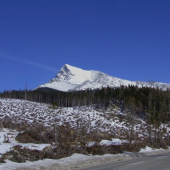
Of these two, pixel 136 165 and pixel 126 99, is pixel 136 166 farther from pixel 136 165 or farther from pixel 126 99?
pixel 126 99

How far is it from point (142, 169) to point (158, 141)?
689 inches

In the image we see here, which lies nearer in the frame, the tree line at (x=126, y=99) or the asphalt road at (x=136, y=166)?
the asphalt road at (x=136, y=166)

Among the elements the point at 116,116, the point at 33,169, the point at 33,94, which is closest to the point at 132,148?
the point at 33,169

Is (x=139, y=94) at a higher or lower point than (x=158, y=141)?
higher

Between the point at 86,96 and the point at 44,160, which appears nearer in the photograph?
the point at 44,160

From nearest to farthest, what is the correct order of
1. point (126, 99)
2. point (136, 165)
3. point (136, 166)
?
1. point (136, 166)
2. point (136, 165)
3. point (126, 99)

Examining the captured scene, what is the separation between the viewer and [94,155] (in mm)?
15445

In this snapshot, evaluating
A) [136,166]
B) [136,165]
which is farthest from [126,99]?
[136,166]

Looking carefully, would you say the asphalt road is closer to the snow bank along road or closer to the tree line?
the snow bank along road

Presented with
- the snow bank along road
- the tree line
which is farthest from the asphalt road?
the tree line

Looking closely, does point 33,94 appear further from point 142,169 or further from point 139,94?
point 142,169

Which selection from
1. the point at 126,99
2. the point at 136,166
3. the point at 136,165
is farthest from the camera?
the point at 126,99

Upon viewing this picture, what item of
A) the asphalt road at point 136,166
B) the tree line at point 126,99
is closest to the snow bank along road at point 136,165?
the asphalt road at point 136,166

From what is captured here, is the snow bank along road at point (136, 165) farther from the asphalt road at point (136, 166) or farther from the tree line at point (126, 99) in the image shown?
the tree line at point (126, 99)
